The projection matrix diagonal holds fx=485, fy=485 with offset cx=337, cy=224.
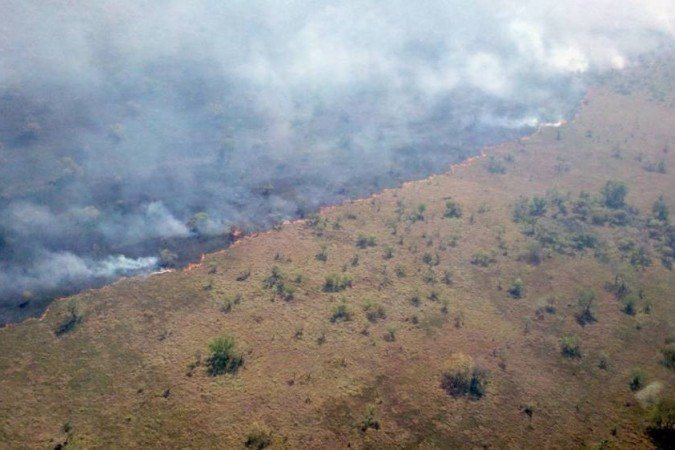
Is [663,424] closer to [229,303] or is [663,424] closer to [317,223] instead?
[229,303]

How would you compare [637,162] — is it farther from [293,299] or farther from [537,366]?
[293,299]

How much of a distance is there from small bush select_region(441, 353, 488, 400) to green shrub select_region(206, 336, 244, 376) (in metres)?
22.9

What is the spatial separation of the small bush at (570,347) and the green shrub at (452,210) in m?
30.7

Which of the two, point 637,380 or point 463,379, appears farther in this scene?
point 637,380

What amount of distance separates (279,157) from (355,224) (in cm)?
2515

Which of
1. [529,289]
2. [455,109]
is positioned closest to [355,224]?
[529,289]

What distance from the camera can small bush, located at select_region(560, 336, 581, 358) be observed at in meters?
58.1

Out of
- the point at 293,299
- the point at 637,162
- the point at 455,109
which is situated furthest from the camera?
the point at 455,109

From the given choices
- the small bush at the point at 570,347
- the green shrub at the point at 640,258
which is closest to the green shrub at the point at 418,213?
the small bush at the point at 570,347

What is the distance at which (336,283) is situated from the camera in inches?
2603

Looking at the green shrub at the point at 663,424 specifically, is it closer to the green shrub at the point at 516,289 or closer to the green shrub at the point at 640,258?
the green shrub at the point at 516,289

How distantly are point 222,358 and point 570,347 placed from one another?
4077 cm

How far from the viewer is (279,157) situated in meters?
95.9

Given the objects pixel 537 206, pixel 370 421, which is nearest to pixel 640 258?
pixel 537 206
